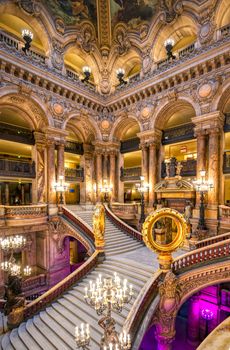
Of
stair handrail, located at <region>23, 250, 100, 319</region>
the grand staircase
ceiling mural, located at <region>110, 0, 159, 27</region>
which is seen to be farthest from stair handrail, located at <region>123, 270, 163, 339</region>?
ceiling mural, located at <region>110, 0, 159, 27</region>

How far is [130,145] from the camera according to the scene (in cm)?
1650

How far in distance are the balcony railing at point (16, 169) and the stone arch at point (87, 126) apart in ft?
15.9

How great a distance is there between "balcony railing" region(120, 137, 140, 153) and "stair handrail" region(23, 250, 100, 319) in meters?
9.83

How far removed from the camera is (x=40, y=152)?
13750mm

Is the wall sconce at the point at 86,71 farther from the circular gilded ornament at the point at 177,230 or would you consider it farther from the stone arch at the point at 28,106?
the circular gilded ornament at the point at 177,230

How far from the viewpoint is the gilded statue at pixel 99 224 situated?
9.04m

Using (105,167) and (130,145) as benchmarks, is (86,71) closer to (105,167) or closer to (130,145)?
(130,145)

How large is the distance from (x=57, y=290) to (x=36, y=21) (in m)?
16.3

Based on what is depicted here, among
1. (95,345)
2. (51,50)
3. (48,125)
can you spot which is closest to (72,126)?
(48,125)

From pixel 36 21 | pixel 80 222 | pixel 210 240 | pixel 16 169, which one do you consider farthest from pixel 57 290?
pixel 36 21

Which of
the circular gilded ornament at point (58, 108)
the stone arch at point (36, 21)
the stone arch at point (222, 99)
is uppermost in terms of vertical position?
the stone arch at point (36, 21)

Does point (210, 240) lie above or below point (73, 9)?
below

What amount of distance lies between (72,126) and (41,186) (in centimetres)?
623

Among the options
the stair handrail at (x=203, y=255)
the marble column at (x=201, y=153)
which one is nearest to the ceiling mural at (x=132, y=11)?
the marble column at (x=201, y=153)
